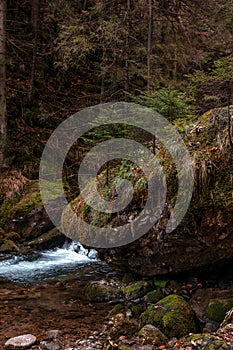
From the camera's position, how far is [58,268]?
732cm

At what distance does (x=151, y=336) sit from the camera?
4.12 meters

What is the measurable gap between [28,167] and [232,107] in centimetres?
714

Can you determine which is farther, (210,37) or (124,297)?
(210,37)

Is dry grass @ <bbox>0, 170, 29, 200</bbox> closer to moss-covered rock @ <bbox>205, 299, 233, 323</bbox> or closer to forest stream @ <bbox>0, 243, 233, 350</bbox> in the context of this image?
forest stream @ <bbox>0, 243, 233, 350</bbox>

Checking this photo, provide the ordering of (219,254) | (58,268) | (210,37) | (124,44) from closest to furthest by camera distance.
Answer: (219,254)
(58,268)
(124,44)
(210,37)

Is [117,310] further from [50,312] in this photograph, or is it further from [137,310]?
[50,312]

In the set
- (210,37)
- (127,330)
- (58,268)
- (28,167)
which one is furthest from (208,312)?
(210,37)

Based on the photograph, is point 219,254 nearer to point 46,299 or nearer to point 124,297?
point 124,297

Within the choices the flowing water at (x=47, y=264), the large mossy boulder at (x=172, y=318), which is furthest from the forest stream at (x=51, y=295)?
the large mossy boulder at (x=172, y=318)

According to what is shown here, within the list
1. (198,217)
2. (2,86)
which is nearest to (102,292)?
(198,217)

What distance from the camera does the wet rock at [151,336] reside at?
160 inches

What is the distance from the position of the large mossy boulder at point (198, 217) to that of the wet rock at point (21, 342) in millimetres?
1841

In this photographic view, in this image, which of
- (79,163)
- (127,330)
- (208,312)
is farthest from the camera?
(79,163)

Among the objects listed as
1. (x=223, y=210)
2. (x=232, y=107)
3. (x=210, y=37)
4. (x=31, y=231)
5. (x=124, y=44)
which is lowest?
(x=31, y=231)
